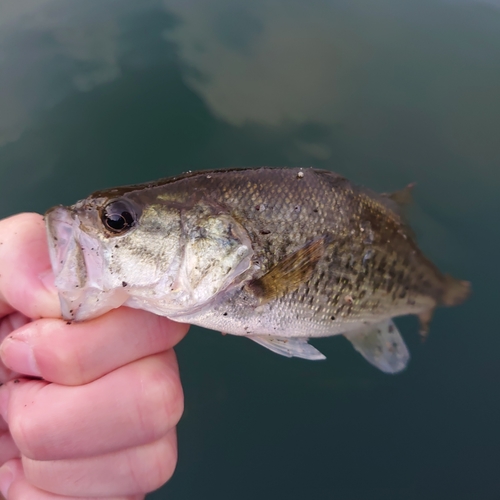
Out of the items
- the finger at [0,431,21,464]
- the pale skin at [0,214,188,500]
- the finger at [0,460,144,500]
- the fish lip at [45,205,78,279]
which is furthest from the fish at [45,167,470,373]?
the finger at [0,431,21,464]

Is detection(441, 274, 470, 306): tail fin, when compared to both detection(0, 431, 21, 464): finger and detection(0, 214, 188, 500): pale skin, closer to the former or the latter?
detection(0, 214, 188, 500): pale skin

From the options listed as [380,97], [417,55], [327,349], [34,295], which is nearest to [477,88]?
[417,55]

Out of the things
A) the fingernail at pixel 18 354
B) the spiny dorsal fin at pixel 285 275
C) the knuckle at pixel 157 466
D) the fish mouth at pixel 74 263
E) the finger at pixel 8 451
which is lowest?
the finger at pixel 8 451

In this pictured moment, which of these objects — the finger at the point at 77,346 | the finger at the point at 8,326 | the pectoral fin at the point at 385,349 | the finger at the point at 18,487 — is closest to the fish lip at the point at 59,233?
the finger at the point at 77,346

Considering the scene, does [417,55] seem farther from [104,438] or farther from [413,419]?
[104,438]

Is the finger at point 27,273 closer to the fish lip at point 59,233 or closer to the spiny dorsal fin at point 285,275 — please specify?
the fish lip at point 59,233

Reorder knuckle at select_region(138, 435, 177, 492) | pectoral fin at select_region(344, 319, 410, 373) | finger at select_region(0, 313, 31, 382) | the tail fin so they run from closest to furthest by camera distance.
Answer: knuckle at select_region(138, 435, 177, 492), finger at select_region(0, 313, 31, 382), pectoral fin at select_region(344, 319, 410, 373), the tail fin

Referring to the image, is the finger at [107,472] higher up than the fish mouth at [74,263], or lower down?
lower down
